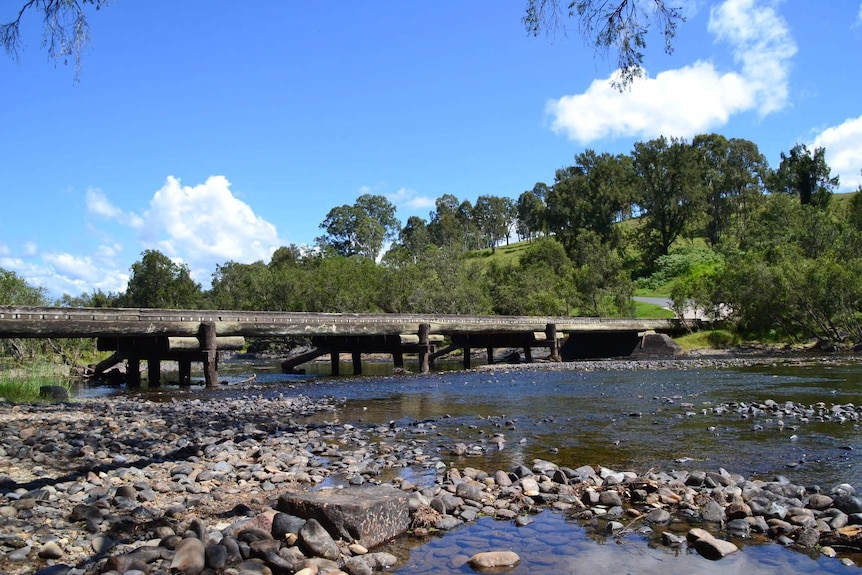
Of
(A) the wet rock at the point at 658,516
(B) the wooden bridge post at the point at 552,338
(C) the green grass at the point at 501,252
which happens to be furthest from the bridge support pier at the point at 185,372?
(C) the green grass at the point at 501,252

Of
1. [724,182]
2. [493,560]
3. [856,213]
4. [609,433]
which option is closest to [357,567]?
[493,560]

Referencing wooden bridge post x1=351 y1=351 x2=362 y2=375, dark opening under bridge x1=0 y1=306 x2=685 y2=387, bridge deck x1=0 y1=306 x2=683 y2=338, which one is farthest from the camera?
wooden bridge post x1=351 y1=351 x2=362 y2=375

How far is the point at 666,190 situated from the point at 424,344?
2381 inches

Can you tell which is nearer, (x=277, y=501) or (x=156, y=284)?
(x=277, y=501)

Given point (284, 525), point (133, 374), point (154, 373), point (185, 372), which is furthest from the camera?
point (154, 373)

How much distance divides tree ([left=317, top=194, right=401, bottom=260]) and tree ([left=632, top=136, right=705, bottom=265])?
51.3m

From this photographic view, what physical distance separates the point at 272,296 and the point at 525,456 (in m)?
73.9

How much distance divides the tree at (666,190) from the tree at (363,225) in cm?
5127

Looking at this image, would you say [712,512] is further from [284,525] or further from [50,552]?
[50,552]

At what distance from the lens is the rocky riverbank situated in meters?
6.47

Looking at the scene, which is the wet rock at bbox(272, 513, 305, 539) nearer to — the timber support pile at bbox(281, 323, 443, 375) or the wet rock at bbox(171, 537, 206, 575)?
the wet rock at bbox(171, 537, 206, 575)

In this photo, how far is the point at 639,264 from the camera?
9025 cm

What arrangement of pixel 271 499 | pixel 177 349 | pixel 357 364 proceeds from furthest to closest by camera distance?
pixel 357 364 < pixel 177 349 < pixel 271 499

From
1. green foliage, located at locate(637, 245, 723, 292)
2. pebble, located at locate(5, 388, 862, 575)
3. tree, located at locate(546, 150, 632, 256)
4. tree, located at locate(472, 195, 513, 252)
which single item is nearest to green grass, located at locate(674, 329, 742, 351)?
green foliage, located at locate(637, 245, 723, 292)
